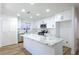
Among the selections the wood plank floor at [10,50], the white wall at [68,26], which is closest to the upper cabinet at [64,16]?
the white wall at [68,26]

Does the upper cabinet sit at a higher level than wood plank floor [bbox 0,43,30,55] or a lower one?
higher

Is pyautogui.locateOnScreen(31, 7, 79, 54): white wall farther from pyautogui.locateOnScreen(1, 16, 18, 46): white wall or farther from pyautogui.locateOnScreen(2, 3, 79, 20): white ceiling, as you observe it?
pyautogui.locateOnScreen(1, 16, 18, 46): white wall

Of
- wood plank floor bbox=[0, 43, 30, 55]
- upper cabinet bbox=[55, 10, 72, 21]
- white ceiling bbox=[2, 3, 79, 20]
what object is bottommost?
wood plank floor bbox=[0, 43, 30, 55]

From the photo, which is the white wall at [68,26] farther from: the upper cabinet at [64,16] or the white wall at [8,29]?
the white wall at [8,29]

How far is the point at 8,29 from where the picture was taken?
1168 millimetres

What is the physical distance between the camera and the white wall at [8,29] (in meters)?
1.13

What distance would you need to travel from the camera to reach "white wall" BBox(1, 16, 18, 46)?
3.72ft

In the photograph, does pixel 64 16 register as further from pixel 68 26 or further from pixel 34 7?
pixel 34 7

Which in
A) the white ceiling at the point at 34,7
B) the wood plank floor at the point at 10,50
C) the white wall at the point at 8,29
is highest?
the white ceiling at the point at 34,7

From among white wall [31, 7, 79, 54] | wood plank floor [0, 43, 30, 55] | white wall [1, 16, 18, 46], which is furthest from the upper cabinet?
wood plank floor [0, 43, 30, 55]

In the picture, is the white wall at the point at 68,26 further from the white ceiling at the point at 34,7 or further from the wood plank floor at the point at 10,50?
Result: the wood plank floor at the point at 10,50

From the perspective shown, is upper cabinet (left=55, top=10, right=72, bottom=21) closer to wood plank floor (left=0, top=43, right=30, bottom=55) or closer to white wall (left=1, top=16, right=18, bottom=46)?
white wall (left=1, top=16, right=18, bottom=46)

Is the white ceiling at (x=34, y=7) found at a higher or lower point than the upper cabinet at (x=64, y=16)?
higher

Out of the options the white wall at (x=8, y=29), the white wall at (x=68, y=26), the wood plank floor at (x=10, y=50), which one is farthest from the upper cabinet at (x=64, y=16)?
the wood plank floor at (x=10, y=50)
